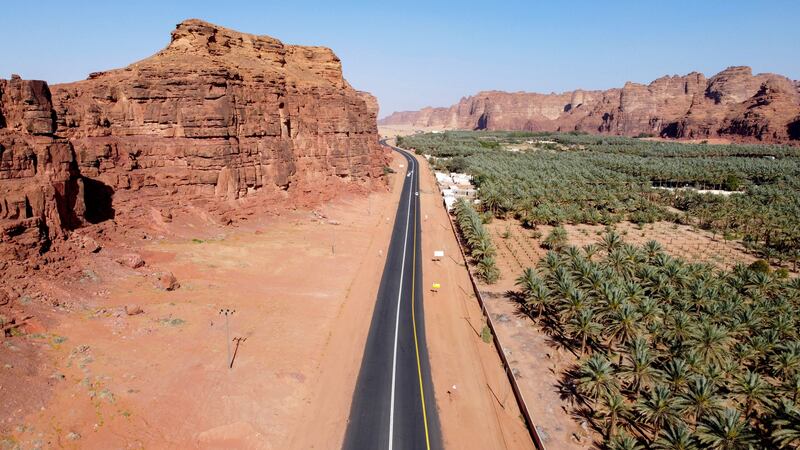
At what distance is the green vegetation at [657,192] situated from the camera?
69.3 meters

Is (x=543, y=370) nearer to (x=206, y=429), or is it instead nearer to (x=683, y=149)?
(x=206, y=429)

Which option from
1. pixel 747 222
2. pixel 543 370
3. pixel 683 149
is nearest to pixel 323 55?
pixel 543 370

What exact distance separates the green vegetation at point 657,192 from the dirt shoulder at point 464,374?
31.8m

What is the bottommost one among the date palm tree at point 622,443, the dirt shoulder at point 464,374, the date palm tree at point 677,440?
the dirt shoulder at point 464,374

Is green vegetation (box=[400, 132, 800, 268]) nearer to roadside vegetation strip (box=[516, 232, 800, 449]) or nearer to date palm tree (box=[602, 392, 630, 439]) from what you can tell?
roadside vegetation strip (box=[516, 232, 800, 449])

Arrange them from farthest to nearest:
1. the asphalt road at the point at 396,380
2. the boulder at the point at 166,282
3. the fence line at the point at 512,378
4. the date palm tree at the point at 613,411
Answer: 1. the boulder at the point at 166,282
2. the fence line at the point at 512,378
3. the date palm tree at the point at 613,411
4. the asphalt road at the point at 396,380

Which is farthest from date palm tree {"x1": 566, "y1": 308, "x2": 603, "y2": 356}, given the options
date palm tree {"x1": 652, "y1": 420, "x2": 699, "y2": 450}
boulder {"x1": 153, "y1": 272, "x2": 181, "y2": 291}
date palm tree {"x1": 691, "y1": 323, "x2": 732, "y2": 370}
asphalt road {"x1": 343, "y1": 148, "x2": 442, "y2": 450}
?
boulder {"x1": 153, "y1": 272, "x2": 181, "y2": 291}

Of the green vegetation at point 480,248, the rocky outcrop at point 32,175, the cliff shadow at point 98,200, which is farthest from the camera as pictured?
Result: the green vegetation at point 480,248

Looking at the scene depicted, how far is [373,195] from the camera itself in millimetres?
84500

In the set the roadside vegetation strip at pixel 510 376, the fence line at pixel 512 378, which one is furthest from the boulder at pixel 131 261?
the fence line at pixel 512 378

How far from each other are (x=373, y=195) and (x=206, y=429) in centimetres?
6322

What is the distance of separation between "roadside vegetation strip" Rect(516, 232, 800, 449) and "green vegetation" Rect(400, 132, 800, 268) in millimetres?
25674

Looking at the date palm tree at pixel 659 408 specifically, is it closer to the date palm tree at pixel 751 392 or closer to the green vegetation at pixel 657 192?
the date palm tree at pixel 751 392

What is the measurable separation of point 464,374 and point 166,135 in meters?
42.6
